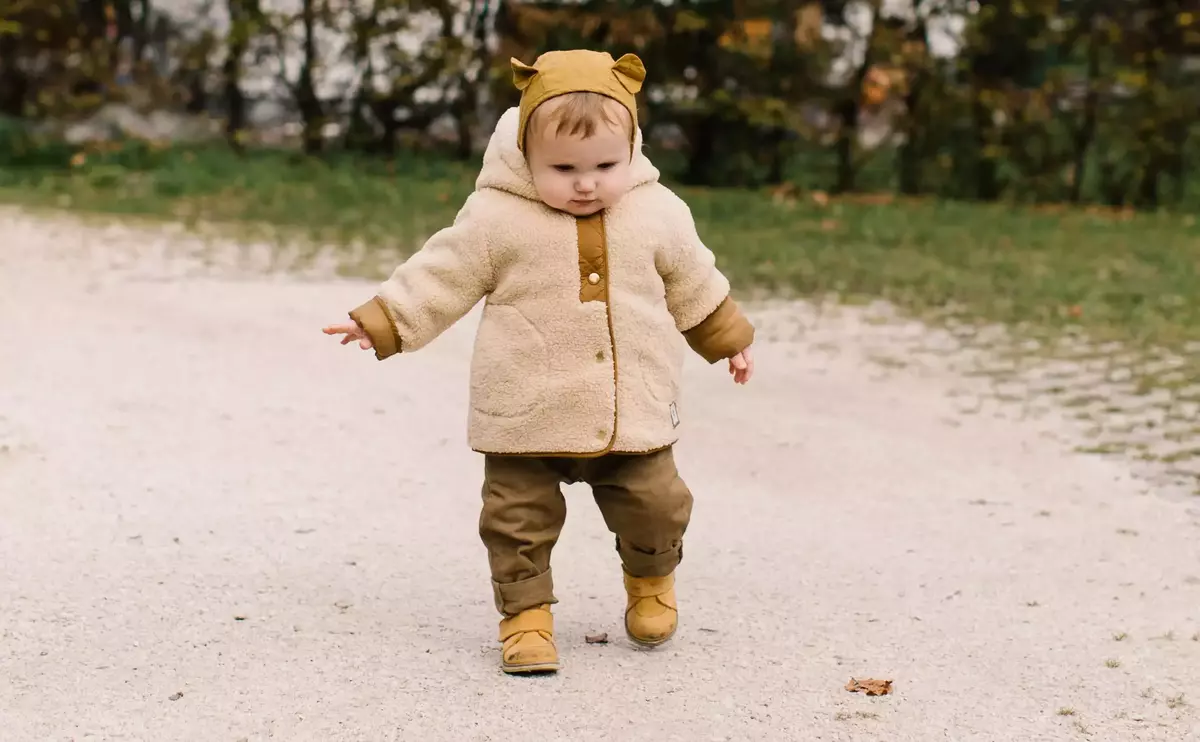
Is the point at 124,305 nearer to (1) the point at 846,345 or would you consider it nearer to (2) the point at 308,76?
(1) the point at 846,345

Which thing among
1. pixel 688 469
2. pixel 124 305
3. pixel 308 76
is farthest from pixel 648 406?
pixel 308 76

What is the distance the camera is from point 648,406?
340cm

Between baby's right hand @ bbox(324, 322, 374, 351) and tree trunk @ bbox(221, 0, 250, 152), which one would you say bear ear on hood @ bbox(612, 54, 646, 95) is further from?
tree trunk @ bbox(221, 0, 250, 152)

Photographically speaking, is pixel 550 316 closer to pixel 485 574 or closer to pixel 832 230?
pixel 485 574

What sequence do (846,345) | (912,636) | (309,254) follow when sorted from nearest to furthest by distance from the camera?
(912,636) < (846,345) < (309,254)

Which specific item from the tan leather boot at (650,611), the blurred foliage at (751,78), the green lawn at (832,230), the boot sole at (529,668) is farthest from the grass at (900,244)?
the boot sole at (529,668)

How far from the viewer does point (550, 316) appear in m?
3.34

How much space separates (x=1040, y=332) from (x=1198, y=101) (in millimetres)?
7463

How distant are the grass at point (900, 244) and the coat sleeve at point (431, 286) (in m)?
3.15

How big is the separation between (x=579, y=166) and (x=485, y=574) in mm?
1373

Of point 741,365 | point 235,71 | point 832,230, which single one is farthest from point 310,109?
point 741,365

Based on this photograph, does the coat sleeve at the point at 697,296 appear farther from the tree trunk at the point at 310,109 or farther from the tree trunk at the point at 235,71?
the tree trunk at the point at 310,109

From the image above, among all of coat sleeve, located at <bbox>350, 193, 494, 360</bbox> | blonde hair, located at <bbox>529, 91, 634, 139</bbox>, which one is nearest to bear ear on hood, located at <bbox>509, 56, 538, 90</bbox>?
blonde hair, located at <bbox>529, 91, 634, 139</bbox>

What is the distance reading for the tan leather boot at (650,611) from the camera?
11.7ft
